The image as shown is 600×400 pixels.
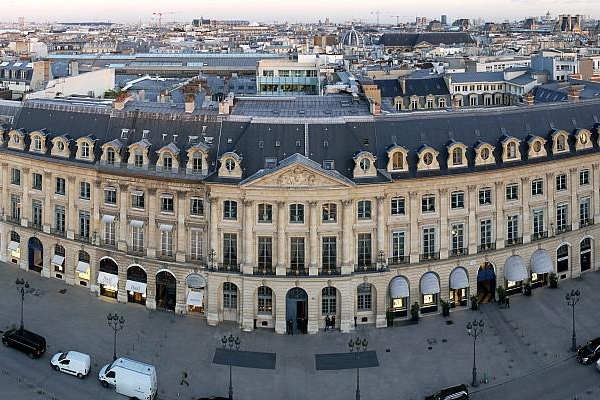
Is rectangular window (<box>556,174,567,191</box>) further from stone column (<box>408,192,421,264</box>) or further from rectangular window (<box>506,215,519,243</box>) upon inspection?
stone column (<box>408,192,421,264</box>)

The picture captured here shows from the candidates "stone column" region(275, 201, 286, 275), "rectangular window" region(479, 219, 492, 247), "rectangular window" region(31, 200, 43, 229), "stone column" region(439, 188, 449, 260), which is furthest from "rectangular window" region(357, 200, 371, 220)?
"rectangular window" region(31, 200, 43, 229)

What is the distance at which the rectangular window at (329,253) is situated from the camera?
8106 cm

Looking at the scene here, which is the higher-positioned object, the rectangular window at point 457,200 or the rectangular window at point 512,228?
the rectangular window at point 457,200

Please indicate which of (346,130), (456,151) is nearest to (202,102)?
(346,130)

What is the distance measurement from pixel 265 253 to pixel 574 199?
124 feet

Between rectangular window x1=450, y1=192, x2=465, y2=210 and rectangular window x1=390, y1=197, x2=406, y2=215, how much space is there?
18.6ft

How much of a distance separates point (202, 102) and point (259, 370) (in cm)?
4382

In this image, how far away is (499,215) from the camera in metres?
87.6

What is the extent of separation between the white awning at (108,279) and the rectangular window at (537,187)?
47601 mm

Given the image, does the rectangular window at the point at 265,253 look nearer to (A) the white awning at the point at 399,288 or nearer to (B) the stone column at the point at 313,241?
(B) the stone column at the point at 313,241

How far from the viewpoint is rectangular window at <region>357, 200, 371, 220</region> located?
8169cm

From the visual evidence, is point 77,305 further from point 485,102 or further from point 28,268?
point 485,102

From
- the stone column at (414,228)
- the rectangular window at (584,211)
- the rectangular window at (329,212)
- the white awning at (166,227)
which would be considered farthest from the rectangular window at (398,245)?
the rectangular window at (584,211)

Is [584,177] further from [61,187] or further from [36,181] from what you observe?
[36,181]
